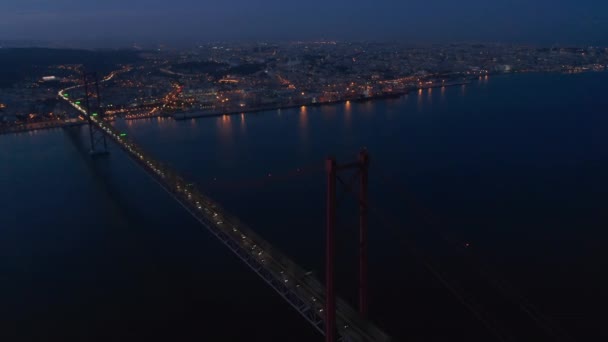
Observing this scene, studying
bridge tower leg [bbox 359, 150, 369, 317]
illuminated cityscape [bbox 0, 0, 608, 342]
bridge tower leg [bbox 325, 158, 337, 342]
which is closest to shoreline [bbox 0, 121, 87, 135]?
illuminated cityscape [bbox 0, 0, 608, 342]

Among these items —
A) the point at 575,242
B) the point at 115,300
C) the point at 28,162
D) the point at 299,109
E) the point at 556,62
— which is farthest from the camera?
the point at 556,62

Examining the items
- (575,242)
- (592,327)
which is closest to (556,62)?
(575,242)

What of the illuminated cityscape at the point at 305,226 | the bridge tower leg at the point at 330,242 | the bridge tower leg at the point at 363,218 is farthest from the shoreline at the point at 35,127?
the bridge tower leg at the point at 330,242

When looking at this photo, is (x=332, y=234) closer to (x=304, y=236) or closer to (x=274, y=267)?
(x=274, y=267)

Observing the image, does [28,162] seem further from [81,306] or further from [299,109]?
[299,109]

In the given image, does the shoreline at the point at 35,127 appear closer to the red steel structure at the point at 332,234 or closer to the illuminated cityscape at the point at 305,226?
the illuminated cityscape at the point at 305,226
